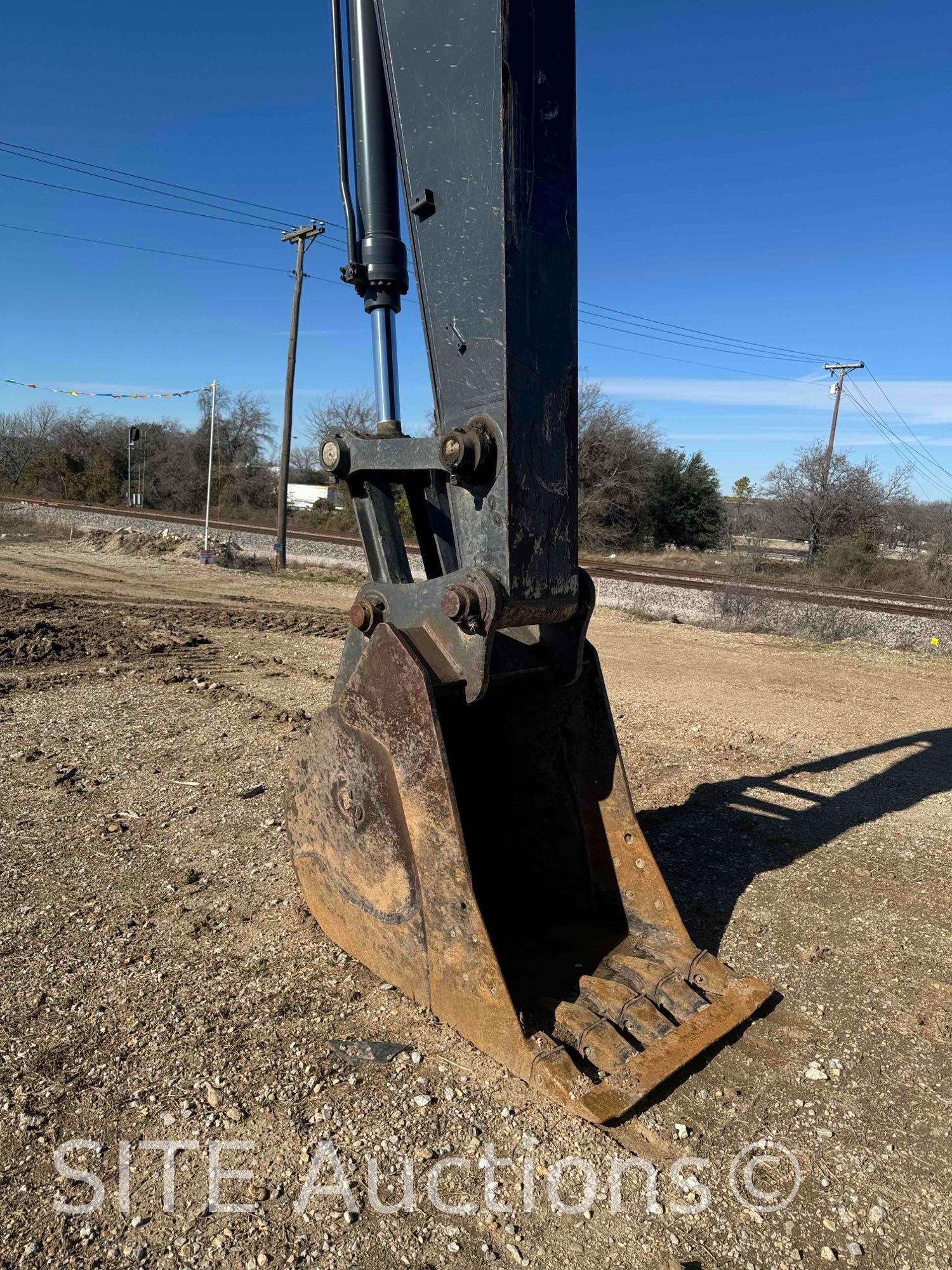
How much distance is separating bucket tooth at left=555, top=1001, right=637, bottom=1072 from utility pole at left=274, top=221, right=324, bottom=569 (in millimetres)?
18013

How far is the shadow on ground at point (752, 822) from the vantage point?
402 centimetres

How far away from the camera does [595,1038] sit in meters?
2.64

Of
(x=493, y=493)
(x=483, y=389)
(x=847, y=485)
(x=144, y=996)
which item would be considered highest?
(x=847, y=485)

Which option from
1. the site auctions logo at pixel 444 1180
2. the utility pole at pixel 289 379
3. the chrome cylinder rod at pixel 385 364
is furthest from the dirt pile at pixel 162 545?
the site auctions logo at pixel 444 1180

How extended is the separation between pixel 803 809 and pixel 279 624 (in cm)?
806

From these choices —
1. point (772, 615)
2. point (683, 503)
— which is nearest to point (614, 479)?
point (683, 503)

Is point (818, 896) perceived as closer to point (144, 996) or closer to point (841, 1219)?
point (841, 1219)

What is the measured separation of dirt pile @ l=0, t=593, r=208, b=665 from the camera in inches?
340

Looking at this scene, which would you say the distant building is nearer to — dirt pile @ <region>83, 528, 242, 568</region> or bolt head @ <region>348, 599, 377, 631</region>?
dirt pile @ <region>83, 528, 242, 568</region>

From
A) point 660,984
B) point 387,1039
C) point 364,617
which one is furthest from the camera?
point 364,617

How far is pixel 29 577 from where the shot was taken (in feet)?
52.3

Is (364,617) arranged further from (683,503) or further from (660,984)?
(683,503)

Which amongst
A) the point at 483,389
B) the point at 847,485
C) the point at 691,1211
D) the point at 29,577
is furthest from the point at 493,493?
the point at 847,485

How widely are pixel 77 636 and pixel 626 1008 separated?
8531 mm
